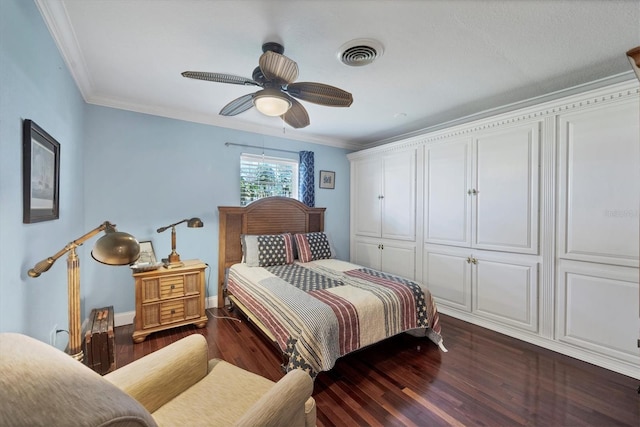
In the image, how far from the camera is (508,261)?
282cm

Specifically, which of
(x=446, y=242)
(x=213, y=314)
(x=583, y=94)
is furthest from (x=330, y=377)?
(x=583, y=94)

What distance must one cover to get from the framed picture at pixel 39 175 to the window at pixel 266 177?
2.09 meters

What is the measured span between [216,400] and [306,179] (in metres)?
3.25

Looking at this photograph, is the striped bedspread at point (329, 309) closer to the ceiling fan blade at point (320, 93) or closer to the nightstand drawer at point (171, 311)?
the nightstand drawer at point (171, 311)

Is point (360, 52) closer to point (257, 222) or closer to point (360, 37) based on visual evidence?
point (360, 37)

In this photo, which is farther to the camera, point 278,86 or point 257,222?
point 257,222

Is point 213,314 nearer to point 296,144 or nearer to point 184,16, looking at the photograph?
point 296,144

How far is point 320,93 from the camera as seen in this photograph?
196 centimetres

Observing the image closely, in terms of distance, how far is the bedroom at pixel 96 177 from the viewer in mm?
1229

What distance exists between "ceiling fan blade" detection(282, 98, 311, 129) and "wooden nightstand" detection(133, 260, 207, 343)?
5.92ft

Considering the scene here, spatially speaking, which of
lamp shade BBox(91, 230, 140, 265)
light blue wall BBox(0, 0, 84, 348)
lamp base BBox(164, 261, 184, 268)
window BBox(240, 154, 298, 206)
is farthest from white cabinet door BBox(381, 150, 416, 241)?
light blue wall BBox(0, 0, 84, 348)

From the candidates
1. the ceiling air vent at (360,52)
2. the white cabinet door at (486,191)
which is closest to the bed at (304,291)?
the white cabinet door at (486,191)

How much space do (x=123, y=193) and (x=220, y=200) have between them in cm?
103

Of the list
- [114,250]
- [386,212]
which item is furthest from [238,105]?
[386,212]
